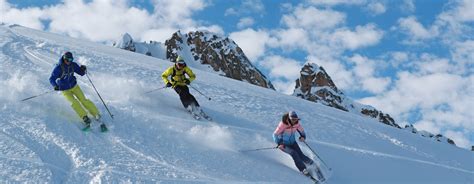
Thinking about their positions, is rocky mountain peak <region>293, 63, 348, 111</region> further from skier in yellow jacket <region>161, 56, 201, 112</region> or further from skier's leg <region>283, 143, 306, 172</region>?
skier's leg <region>283, 143, 306, 172</region>

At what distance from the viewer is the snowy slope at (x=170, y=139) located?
1145cm

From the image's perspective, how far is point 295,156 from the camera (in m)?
12.8

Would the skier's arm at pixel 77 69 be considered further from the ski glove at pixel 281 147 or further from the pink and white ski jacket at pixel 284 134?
the ski glove at pixel 281 147

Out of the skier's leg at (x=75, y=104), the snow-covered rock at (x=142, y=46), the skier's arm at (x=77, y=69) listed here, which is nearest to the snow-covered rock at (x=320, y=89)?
the snow-covered rock at (x=142, y=46)

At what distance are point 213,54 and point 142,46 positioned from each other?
21.0m

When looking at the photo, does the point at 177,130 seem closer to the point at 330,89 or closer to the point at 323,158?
the point at 323,158

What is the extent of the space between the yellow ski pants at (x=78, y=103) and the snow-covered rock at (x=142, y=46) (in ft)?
437

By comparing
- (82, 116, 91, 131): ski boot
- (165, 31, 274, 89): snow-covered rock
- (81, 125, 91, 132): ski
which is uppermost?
(165, 31, 274, 89): snow-covered rock

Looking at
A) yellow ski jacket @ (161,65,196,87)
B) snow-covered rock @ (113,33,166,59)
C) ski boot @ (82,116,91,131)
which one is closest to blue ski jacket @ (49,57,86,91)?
ski boot @ (82,116,91,131)

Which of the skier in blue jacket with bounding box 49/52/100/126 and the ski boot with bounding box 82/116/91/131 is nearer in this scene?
the ski boot with bounding box 82/116/91/131

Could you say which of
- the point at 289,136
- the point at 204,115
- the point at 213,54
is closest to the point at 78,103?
the point at 204,115

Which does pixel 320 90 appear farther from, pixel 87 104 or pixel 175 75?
pixel 87 104

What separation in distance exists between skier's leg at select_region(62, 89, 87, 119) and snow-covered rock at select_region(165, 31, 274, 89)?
146 metres

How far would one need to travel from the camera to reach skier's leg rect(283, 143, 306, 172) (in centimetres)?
1268
